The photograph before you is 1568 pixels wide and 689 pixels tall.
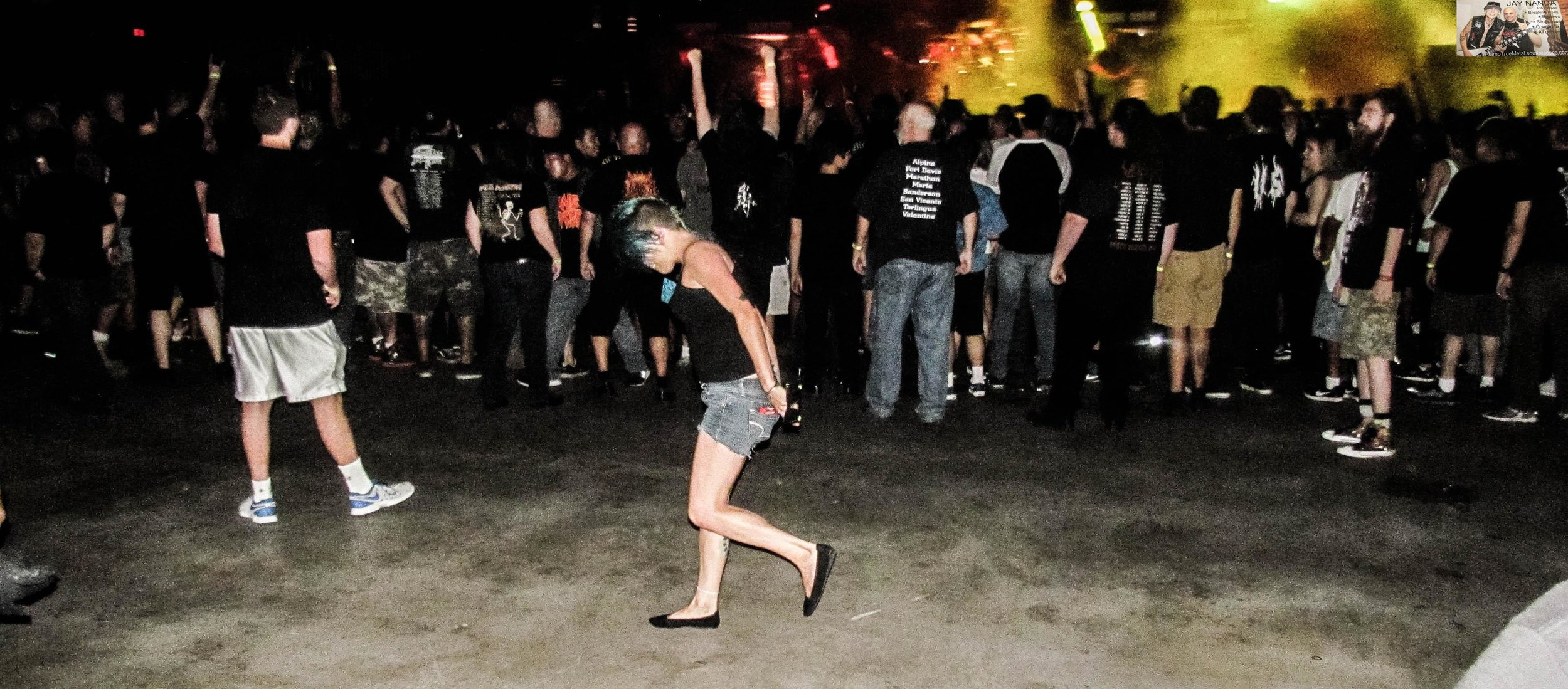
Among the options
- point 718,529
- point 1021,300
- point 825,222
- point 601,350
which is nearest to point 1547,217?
point 1021,300

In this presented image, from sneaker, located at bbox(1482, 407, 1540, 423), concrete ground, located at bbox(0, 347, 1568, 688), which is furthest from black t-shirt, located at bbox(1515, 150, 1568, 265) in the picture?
concrete ground, located at bbox(0, 347, 1568, 688)

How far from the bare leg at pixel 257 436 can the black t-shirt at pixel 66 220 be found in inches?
119

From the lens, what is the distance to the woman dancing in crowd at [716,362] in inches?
143

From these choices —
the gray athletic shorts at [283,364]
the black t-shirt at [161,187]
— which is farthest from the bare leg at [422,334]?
the gray athletic shorts at [283,364]

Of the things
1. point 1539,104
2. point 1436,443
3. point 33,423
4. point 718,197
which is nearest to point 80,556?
point 33,423

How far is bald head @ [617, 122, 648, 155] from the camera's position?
669 centimetres

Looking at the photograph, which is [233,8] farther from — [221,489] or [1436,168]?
[1436,168]

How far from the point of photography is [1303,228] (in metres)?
7.97

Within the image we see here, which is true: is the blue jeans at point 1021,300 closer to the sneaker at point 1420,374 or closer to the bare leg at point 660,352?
the bare leg at point 660,352

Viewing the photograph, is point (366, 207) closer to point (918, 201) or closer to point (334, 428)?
point (334, 428)

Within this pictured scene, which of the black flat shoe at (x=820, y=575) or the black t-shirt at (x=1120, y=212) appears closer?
the black flat shoe at (x=820, y=575)

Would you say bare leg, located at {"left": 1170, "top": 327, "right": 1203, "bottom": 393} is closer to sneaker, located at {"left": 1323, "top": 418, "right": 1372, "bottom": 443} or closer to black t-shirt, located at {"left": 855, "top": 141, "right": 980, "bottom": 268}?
sneaker, located at {"left": 1323, "top": 418, "right": 1372, "bottom": 443}

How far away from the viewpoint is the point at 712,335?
3723 mm

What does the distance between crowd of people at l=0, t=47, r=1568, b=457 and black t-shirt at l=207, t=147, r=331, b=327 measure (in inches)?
84.3
